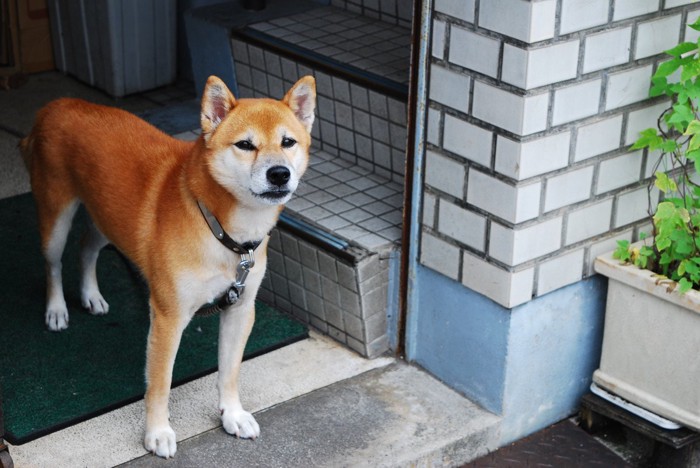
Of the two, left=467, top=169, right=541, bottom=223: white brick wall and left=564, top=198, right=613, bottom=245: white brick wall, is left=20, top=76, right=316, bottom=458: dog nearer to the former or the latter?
left=467, top=169, right=541, bottom=223: white brick wall

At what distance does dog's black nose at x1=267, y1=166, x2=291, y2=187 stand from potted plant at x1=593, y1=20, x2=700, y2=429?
1415mm

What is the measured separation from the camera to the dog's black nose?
3.17 metres

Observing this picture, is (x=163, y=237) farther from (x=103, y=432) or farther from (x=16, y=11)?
(x=16, y=11)

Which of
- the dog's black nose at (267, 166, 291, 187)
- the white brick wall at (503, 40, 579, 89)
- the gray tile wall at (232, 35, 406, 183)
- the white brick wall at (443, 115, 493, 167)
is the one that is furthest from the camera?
the gray tile wall at (232, 35, 406, 183)

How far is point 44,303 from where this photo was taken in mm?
4570

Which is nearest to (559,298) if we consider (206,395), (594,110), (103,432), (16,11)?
(594,110)

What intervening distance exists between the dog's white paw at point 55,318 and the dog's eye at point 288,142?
61.2 inches

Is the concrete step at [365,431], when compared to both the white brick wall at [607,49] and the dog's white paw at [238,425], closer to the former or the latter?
the dog's white paw at [238,425]

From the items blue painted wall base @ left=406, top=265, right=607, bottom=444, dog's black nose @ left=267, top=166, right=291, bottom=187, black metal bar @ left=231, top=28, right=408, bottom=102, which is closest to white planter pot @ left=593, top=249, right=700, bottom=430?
blue painted wall base @ left=406, top=265, right=607, bottom=444

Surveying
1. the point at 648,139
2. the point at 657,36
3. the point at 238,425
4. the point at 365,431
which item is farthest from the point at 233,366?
the point at 657,36

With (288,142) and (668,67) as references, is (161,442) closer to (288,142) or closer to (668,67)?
(288,142)

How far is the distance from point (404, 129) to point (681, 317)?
4.63ft

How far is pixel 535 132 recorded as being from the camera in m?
3.64

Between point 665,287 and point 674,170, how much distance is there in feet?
1.89
